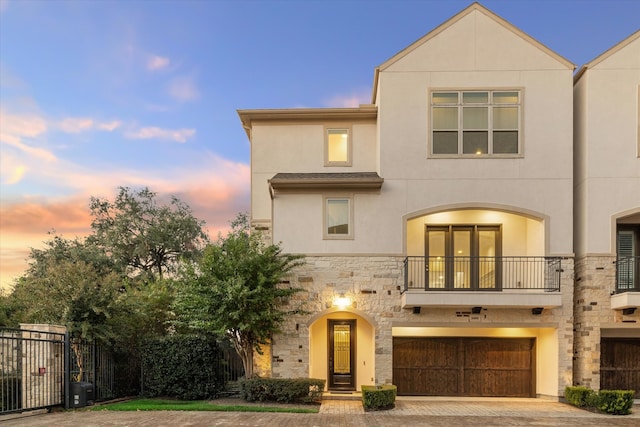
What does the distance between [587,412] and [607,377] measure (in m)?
2.54

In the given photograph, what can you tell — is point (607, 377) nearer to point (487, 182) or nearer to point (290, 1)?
point (487, 182)

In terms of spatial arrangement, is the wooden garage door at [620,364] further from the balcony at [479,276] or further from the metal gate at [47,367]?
the metal gate at [47,367]

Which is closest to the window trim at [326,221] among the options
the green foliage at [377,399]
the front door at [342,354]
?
the front door at [342,354]

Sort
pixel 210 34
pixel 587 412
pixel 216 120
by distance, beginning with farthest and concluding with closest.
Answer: pixel 216 120 → pixel 210 34 → pixel 587 412

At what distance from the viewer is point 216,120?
68.1ft

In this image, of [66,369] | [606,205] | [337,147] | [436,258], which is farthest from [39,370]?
[606,205]

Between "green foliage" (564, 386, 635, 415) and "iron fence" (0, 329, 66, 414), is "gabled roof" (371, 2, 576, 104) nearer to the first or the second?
"green foliage" (564, 386, 635, 415)

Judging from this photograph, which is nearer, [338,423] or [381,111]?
[338,423]

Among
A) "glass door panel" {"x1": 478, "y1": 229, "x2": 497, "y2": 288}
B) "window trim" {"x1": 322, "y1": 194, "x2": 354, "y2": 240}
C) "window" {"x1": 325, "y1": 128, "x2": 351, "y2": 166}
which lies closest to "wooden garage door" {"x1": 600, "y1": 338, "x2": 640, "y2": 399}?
"glass door panel" {"x1": 478, "y1": 229, "x2": 497, "y2": 288}

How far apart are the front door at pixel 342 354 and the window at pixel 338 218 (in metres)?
2.98

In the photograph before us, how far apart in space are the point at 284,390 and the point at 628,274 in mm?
10858

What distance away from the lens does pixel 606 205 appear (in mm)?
12266

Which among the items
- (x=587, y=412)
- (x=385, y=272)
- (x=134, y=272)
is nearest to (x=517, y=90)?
(x=385, y=272)

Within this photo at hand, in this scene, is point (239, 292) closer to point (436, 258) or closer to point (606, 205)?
point (436, 258)
